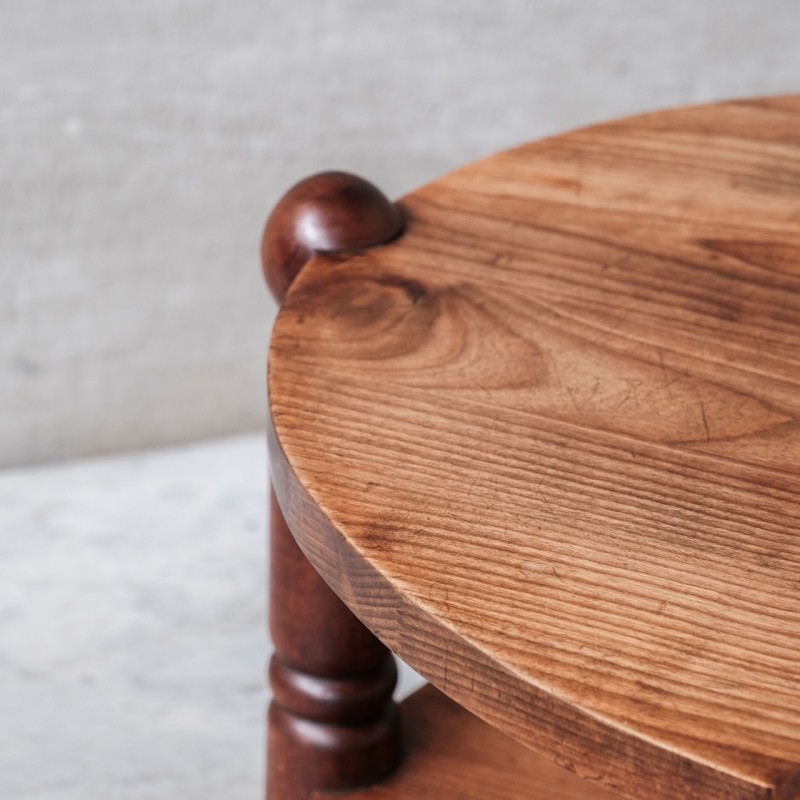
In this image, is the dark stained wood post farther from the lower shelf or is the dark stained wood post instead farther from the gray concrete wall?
the gray concrete wall

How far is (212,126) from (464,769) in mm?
698

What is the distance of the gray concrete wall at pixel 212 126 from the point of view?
3.69 feet

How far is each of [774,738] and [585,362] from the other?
0.69 ft

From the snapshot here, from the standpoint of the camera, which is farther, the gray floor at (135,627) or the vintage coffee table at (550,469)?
the gray floor at (135,627)

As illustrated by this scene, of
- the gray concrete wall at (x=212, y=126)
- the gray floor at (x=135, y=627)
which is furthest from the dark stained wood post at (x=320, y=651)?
the gray concrete wall at (x=212, y=126)

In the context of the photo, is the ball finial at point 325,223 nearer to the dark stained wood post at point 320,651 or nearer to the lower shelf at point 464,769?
the dark stained wood post at point 320,651

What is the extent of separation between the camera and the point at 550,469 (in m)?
0.45

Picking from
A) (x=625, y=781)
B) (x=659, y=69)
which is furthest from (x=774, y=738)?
(x=659, y=69)

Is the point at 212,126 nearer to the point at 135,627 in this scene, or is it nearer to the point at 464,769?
the point at 135,627

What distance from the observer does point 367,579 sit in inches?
16.2

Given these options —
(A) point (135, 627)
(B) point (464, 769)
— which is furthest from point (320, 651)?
(A) point (135, 627)

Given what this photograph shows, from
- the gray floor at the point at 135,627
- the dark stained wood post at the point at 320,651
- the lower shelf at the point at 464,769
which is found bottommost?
the gray floor at the point at 135,627

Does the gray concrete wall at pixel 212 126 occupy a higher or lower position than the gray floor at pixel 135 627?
higher

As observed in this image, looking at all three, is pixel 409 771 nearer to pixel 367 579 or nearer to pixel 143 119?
pixel 367 579
